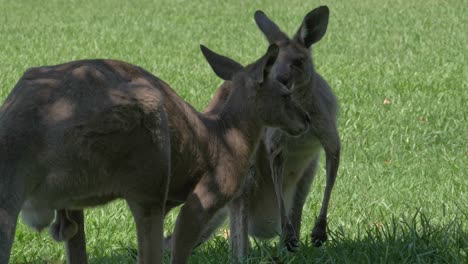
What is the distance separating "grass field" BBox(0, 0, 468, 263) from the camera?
5492 mm

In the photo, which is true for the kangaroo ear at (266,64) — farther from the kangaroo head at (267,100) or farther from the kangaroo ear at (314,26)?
the kangaroo ear at (314,26)

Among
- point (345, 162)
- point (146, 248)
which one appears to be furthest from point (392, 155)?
point (146, 248)

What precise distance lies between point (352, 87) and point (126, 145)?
303 inches

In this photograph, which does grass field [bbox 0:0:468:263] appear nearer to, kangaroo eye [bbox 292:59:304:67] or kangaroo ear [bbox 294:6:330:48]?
kangaroo eye [bbox 292:59:304:67]

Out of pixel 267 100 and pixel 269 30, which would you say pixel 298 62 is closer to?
pixel 269 30

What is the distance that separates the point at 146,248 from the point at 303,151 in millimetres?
1886

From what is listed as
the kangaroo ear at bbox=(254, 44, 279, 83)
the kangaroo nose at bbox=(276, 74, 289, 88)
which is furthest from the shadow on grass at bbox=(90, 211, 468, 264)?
the kangaroo ear at bbox=(254, 44, 279, 83)

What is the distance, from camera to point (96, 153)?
3.82 m

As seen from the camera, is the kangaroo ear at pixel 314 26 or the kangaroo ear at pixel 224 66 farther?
the kangaroo ear at pixel 314 26

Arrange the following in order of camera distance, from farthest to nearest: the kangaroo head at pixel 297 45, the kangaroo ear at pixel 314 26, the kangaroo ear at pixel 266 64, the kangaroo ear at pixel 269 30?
the kangaroo ear at pixel 269 30
the kangaroo ear at pixel 314 26
the kangaroo head at pixel 297 45
the kangaroo ear at pixel 266 64

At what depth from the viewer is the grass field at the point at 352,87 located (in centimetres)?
549

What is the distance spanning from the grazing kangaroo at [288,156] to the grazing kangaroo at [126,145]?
0.75m

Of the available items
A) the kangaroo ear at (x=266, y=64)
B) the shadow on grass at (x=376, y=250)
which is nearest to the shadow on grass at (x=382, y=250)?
the shadow on grass at (x=376, y=250)

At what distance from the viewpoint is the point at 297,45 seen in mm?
5906
